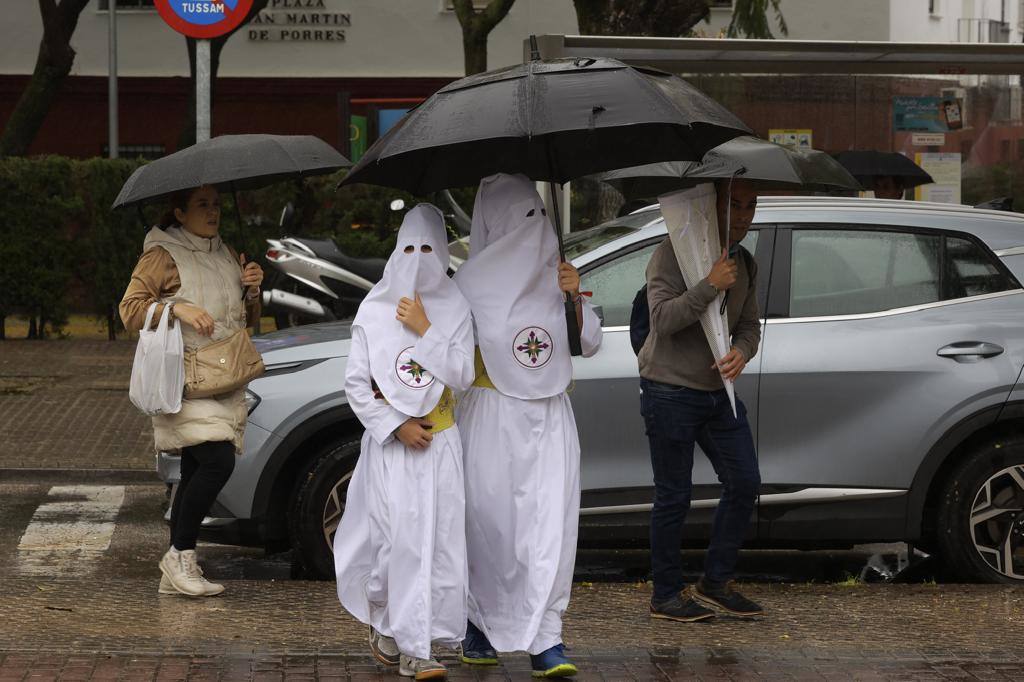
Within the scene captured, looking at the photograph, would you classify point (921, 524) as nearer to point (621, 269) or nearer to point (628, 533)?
point (628, 533)

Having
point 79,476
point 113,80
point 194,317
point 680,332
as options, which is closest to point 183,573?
point 194,317

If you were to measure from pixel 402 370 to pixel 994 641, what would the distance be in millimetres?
2518

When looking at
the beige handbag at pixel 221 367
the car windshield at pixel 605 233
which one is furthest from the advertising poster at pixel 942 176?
the beige handbag at pixel 221 367

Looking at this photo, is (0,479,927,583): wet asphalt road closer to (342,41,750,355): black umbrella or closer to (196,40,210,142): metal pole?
(196,40,210,142): metal pole

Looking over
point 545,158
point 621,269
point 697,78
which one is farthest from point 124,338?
point 545,158

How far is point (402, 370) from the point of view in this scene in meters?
5.21

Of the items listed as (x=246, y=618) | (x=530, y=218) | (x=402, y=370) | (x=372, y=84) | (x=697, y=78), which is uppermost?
(x=372, y=84)

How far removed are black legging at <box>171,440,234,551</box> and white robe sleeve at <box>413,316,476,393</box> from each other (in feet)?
5.47

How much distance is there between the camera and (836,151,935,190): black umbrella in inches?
406

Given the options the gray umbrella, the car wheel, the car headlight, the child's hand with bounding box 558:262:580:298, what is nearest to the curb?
the car headlight

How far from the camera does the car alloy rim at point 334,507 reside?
715 centimetres

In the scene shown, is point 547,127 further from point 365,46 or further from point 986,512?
point 365,46

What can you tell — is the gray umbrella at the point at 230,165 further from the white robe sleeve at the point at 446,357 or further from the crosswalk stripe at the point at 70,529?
the crosswalk stripe at the point at 70,529

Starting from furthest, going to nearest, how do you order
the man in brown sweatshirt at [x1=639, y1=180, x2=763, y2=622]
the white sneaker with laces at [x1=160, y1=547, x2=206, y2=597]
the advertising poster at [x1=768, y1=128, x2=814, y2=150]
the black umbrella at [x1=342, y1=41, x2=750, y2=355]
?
the advertising poster at [x1=768, y1=128, x2=814, y2=150], the white sneaker with laces at [x1=160, y1=547, x2=206, y2=597], the man in brown sweatshirt at [x1=639, y1=180, x2=763, y2=622], the black umbrella at [x1=342, y1=41, x2=750, y2=355]
